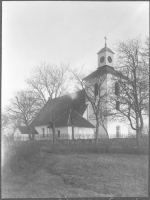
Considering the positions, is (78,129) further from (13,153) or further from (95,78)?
(13,153)

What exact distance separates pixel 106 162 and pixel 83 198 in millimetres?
4342

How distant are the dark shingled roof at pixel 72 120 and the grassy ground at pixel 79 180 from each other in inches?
718

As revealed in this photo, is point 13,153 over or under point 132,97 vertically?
under

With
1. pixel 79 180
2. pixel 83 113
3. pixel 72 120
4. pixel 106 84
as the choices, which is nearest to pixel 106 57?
pixel 106 84

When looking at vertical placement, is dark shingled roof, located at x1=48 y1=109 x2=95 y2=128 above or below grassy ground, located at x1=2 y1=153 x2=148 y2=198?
above

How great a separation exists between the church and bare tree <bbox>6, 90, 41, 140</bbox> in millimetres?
1391

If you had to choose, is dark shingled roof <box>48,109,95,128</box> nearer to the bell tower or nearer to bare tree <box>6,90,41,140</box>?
bare tree <box>6,90,41,140</box>

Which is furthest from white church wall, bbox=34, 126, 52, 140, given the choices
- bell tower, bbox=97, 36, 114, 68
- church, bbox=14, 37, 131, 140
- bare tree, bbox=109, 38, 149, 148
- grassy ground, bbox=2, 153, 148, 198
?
grassy ground, bbox=2, 153, 148, 198

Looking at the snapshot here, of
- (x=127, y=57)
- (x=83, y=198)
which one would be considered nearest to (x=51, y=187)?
(x=83, y=198)

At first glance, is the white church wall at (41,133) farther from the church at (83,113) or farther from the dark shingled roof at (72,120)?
the dark shingled roof at (72,120)

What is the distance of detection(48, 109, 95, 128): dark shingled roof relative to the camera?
28281 millimetres

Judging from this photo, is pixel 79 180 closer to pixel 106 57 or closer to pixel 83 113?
pixel 106 57

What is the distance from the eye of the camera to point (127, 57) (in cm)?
1466

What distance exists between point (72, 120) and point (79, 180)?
20419 millimetres
